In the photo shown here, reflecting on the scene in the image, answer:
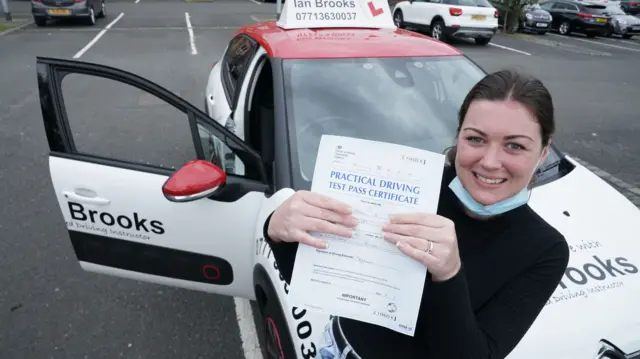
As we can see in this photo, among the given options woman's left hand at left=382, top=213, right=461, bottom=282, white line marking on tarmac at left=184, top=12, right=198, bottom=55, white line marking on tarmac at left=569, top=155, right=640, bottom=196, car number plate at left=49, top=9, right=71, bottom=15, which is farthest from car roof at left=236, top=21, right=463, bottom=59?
car number plate at left=49, top=9, right=71, bottom=15

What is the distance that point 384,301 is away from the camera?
0.96 meters

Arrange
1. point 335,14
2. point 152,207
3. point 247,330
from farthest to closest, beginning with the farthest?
point 335,14 < point 247,330 < point 152,207

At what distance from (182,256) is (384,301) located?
1.52m

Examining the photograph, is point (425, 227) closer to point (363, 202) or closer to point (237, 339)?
point (363, 202)

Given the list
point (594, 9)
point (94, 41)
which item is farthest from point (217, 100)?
point (594, 9)

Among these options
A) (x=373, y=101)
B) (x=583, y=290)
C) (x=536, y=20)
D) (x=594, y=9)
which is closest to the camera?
(x=583, y=290)

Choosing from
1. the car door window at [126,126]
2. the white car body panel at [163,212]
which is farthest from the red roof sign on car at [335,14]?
the white car body panel at [163,212]

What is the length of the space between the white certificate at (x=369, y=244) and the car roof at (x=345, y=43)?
1751mm

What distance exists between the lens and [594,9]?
18.1 meters

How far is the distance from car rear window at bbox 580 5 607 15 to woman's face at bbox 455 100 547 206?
20594mm

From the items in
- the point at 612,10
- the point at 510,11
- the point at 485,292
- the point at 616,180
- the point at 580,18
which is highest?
the point at 485,292

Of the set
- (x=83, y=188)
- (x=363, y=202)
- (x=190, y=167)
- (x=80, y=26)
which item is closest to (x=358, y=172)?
(x=363, y=202)

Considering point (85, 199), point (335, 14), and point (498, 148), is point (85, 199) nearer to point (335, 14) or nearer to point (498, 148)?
point (498, 148)

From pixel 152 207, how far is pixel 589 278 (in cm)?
188
